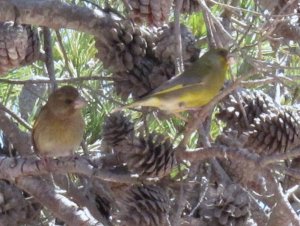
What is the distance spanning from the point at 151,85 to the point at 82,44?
789 mm

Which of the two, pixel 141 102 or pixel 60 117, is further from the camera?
pixel 60 117

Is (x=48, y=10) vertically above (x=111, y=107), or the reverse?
(x=48, y=10)

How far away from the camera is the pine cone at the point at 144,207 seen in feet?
6.77

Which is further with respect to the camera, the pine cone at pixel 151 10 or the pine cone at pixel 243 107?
the pine cone at pixel 243 107

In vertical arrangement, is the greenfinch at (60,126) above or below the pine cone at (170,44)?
below

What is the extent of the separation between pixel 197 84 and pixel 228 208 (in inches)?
26.5

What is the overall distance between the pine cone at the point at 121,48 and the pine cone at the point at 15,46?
216 mm

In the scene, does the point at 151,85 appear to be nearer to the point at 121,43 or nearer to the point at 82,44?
the point at 121,43

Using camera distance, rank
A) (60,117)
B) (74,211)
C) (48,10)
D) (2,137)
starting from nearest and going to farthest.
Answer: (74,211), (48,10), (2,137), (60,117)

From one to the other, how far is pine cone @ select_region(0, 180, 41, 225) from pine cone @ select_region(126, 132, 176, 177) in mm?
422

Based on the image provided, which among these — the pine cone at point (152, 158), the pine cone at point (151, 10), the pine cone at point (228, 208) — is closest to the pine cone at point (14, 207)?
the pine cone at point (152, 158)

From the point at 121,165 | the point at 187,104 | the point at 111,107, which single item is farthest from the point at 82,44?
the point at 121,165

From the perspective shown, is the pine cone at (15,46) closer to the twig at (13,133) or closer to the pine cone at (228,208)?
the twig at (13,133)

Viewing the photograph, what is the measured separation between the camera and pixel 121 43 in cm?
237
